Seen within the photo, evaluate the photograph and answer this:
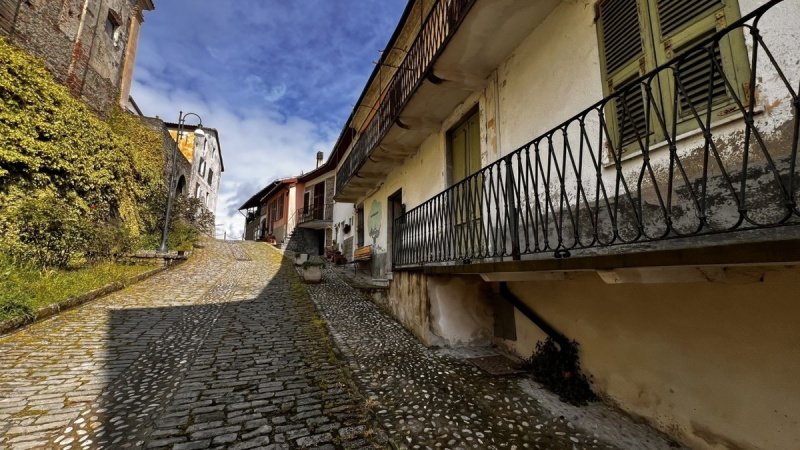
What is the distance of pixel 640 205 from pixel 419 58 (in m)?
5.89

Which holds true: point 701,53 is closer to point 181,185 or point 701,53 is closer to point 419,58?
point 419,58

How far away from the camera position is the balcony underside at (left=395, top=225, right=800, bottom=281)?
1.57m

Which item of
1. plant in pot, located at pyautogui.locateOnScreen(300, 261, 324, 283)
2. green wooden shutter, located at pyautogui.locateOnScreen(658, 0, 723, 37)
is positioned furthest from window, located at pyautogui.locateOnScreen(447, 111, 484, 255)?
plant in pot, located at pyautogui.locateOnScreen(300, 261, 324, 283)

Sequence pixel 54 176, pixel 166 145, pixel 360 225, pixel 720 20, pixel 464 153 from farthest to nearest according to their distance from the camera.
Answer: pixel 166 145, pixel 360 225, pixel 54 176, pixel 464 153, pixel 720 20

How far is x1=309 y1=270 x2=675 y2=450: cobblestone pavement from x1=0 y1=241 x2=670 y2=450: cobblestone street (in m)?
0.02

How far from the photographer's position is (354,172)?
10.9 meters

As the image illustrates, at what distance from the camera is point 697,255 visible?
1.85m

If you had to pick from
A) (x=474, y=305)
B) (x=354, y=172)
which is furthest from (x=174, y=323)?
(x=354, y=172)

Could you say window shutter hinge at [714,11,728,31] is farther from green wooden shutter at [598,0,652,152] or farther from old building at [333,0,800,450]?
green wooden shutter at [598,0,652,152]

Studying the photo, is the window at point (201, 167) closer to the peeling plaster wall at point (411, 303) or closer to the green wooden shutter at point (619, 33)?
→ the peeling plaster wall at point (411, 303)

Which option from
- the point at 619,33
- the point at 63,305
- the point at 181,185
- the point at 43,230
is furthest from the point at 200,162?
the point at 619,33

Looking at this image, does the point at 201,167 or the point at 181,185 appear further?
the point at 201,167

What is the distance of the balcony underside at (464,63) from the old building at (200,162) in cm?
1775

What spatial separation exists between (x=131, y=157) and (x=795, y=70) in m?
16.6
